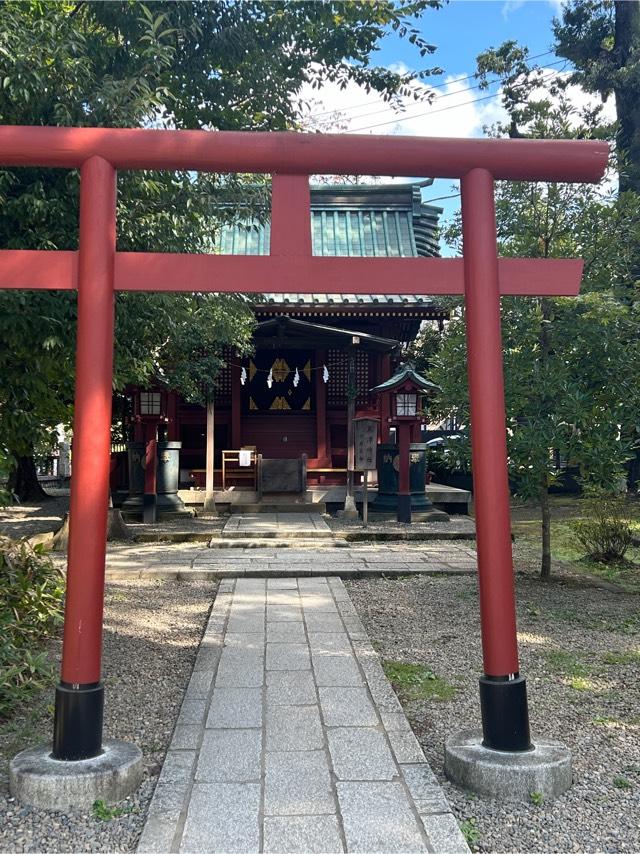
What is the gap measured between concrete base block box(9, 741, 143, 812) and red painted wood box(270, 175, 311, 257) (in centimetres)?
237

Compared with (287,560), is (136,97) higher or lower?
higher

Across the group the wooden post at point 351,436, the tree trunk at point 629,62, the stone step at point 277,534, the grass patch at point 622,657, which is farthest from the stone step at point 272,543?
the tree trunk at point 629,62

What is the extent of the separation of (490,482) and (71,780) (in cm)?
217

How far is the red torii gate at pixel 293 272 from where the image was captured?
3098 mm

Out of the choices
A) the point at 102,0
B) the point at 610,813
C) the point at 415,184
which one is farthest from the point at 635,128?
the point at 610,813

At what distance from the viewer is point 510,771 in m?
2.84

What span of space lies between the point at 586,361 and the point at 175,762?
500cm

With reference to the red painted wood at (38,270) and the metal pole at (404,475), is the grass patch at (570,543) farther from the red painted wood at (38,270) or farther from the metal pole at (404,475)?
the red painted wood at (38,270)

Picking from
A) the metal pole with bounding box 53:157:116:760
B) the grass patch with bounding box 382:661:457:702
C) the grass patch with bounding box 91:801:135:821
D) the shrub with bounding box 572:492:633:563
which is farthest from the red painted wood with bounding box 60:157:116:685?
the shrub with bounding box 572:492:633:563

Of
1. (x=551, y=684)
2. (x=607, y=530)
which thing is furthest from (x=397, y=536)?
(x=551, y=684)

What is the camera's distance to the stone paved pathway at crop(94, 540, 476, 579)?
7857 mm

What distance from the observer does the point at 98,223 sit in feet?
10.5

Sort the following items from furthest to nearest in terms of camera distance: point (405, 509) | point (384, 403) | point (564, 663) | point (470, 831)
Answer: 1. point (384, 403)
2. point (405, 509)
3. point (564, 663)
4. point (470, 831)

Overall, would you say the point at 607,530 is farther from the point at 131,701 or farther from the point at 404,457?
the point at 131,701
